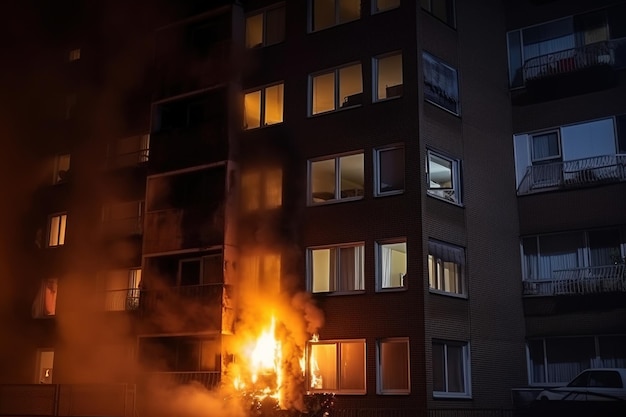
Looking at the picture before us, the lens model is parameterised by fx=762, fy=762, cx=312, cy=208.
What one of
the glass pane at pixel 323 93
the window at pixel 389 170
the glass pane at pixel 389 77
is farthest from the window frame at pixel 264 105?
the window at pixel 389 170

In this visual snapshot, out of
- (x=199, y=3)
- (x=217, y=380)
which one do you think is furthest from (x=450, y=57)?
(x=217, y=380)

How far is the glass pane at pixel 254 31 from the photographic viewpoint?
85.9 feet

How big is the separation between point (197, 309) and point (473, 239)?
879 cm

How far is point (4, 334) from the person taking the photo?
101ft

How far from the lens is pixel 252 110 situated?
84.0 ft

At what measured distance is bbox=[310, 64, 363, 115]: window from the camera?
23391 mm

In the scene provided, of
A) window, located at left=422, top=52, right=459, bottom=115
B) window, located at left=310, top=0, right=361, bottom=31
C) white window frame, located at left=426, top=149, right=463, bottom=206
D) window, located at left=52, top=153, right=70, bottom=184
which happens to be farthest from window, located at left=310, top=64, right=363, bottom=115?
window, located at left=52, top=153, right=70, bottom=184

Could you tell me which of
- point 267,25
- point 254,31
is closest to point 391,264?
point 267,25

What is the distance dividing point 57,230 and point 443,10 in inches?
700

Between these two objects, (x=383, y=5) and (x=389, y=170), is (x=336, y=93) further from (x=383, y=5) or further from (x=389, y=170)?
(x=389, y=170)

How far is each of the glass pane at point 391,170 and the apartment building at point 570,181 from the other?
5.74 m

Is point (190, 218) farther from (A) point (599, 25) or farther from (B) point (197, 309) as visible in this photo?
(A) point (599, 25)

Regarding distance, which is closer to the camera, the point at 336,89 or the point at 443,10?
the point at 336,89

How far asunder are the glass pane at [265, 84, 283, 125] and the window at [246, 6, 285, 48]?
1709mm
